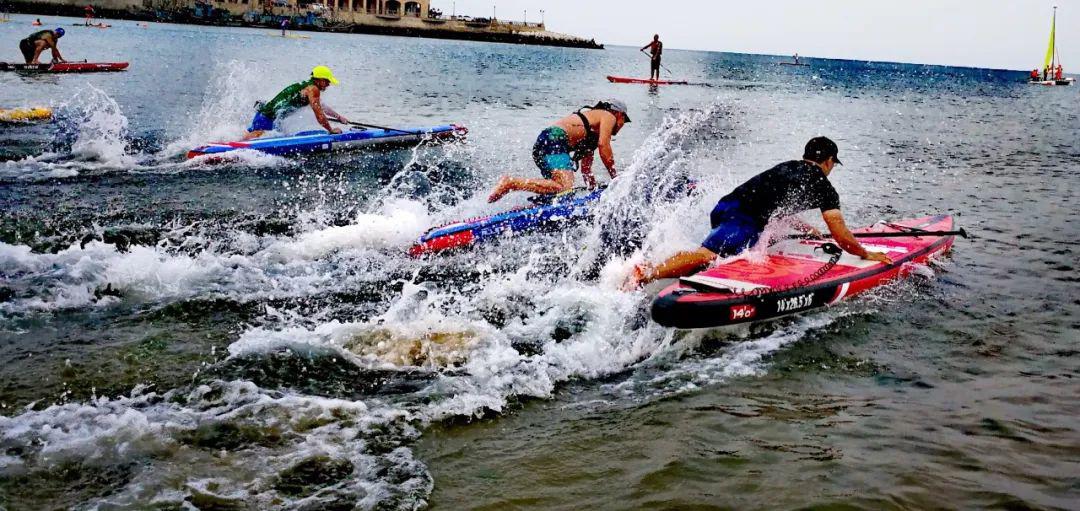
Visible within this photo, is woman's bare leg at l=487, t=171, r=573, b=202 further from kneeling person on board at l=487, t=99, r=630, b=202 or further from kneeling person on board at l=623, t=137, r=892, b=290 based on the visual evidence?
kneeling person on board at l=623, t=137, r=892, b=290

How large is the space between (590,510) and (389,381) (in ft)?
7.55

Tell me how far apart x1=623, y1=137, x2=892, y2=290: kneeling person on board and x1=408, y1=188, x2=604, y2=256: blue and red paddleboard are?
2681mm

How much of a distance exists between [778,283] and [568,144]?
4.16m

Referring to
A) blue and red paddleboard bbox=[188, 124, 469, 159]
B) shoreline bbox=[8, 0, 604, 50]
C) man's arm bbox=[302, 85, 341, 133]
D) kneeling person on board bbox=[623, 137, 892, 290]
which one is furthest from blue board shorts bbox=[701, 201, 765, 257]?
shoreline bbox=[8, 0, 604, 50]

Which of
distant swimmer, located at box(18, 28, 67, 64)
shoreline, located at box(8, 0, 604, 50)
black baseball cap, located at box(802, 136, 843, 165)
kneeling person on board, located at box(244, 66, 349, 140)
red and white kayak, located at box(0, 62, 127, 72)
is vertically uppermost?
shoreline, located at box(8, 0, 604, 50)

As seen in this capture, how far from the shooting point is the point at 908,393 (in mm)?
6160

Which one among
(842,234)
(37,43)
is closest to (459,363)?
(842,234)

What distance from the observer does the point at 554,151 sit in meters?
10.5

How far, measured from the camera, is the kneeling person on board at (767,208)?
7.38 metres

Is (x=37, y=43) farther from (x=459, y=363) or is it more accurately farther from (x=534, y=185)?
(x=459, y=363)

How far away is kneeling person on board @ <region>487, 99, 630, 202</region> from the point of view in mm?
10258

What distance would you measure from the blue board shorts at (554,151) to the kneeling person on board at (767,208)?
3.06m

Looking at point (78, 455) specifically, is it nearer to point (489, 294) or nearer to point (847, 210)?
point (489, 294)

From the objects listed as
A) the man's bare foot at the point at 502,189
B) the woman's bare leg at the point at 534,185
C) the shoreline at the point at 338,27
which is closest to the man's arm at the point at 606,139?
the woman's bare leg at the point at 534,185
